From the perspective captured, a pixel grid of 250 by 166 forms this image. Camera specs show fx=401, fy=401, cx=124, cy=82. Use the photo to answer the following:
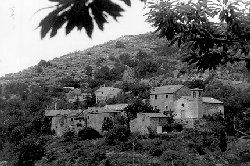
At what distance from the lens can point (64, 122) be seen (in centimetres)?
4756

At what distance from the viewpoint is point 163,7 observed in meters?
5.93

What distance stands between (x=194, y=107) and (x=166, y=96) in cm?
529

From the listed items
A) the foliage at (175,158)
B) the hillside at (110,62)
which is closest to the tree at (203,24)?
the foliage at (175,158)

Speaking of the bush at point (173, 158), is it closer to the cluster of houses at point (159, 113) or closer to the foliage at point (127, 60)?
the cluster of houses at point (159, 113)

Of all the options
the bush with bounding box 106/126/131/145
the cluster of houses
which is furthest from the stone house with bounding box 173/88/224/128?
the bush with bounding box 106/126/131/145

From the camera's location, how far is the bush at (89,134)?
1673 inches

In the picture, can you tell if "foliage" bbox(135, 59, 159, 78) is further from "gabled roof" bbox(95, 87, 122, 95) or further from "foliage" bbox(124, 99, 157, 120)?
"foliage" bbox(124, 99, 157, 120)

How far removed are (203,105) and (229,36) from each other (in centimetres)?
3901

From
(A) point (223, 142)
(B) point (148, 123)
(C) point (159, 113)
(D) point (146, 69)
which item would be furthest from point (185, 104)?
(D) point (146, 69)

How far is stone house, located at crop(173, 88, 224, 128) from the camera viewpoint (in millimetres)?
43469

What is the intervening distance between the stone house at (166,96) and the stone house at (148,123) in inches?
234

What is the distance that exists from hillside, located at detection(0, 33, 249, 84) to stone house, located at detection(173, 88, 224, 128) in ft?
70.4

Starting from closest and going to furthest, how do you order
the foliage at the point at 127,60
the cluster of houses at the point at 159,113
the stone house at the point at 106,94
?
the cluster of houses at the point at 159,113 → the stone house at the point at 106,94 → the foliage at the point at 127,60

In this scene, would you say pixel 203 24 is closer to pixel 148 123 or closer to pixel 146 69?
pixel 148 123
